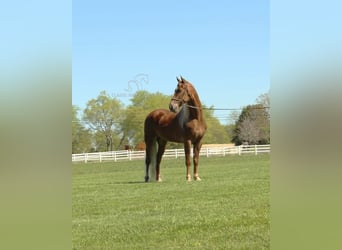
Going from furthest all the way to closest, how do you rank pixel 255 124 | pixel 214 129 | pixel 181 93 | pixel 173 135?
pixel 173 135 → pixel 214 129 → pixel 181 93 → pixel 255 124

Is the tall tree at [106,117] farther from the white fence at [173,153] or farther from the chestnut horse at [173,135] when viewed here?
the chestnut horse at [173,135]

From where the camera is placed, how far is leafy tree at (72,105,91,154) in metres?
1.98

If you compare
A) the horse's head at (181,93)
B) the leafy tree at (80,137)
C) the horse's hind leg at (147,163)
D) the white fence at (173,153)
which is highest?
the horse's head at (181,93)

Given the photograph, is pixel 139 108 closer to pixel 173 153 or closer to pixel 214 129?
pixel 214 129

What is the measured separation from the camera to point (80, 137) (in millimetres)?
2172

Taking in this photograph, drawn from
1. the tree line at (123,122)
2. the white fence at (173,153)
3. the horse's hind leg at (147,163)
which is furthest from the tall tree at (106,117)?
the horse's hind leg at (147,163)

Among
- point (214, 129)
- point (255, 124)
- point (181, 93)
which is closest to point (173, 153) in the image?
point (214, 129)

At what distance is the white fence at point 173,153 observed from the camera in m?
2.38

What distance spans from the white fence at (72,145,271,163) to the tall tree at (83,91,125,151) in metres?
0.17

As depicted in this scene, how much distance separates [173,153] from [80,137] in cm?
374

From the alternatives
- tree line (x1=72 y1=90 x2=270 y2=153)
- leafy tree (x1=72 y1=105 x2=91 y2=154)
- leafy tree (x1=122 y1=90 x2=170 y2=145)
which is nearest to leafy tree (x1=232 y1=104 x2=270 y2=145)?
tree line (x1=72 y1=90 x2=270 y2=153)

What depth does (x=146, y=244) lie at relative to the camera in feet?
7.12

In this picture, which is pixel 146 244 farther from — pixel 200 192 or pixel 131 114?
pixel 200 192
